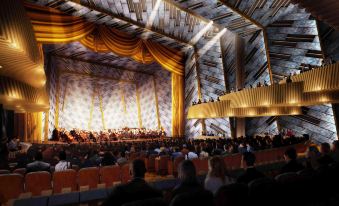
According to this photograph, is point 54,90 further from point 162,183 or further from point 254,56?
point 162,183

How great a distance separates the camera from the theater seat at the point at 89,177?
492cm

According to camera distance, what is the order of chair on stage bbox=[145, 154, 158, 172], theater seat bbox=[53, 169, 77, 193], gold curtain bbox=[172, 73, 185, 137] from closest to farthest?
theater seat bbox=[53, 169, 77, 193] → chair on stage bbox=[145, 154, 158, 172] → gold curtain bbox=[172, 73, 185, 137]

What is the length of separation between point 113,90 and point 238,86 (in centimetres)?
1228

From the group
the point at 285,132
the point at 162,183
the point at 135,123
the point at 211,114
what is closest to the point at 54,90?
the point at 135,123

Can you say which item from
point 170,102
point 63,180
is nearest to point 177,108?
point 170,102

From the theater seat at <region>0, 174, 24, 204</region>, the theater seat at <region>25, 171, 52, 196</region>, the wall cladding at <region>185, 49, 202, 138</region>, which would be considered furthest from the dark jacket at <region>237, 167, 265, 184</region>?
the wall cladding at <region>185, 49, 202, 138</region>

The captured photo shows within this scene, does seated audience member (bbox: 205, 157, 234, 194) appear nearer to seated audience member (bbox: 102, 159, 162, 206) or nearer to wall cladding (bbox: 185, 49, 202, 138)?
seated audience member (bbox: 102, 159, 162, 206)

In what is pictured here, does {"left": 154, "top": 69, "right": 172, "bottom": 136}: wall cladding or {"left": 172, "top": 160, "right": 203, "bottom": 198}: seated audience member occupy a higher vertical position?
{"left": 154, "top": 69, "right": 172, "bottom": 136}: wall cladding

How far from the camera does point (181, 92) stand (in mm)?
22094

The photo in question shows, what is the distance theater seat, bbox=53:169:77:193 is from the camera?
181 inches

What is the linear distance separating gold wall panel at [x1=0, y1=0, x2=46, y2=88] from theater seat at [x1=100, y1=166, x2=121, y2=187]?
11.8 ft

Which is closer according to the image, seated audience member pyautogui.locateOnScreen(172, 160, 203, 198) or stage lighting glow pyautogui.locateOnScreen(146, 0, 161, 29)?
seated audience member pyautogui.locateOnScreen(172, 160, 203, 198)

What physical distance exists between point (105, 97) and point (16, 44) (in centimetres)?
1792

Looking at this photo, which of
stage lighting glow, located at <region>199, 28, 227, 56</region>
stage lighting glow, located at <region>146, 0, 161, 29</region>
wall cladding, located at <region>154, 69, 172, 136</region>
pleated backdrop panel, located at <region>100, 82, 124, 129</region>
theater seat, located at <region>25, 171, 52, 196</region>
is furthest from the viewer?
pleated backdrop panel, located at <region>100, 82, 124, 129</region>
